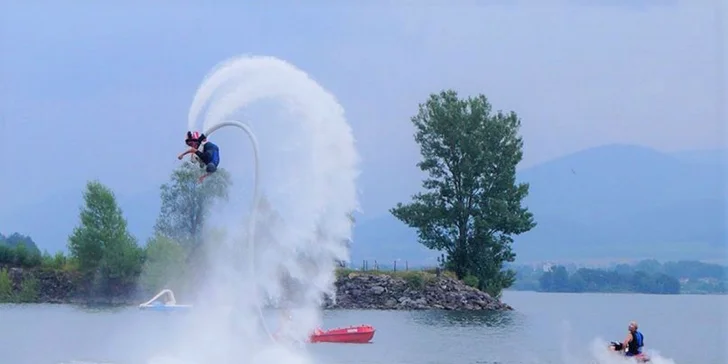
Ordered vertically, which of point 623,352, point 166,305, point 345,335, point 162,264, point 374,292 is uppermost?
point 162,264

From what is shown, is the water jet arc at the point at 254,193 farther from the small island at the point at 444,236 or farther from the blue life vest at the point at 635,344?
the small island at the point at 444,236

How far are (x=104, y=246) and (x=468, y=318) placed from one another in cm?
3268

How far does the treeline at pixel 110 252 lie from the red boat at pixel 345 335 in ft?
96.9

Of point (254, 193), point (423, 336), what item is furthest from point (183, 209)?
point (254, 193)

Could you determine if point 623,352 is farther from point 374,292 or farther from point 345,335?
point 374,292

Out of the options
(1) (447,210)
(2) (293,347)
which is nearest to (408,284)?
(1) (447,210)

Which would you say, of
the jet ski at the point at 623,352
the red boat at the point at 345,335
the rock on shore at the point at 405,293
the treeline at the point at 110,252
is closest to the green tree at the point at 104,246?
the treeline at the point at 110,252

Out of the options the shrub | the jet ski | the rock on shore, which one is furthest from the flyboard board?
the jet ski

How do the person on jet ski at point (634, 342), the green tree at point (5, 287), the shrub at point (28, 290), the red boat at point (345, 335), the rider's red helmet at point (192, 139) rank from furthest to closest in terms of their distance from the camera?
the shrub at point (28, 290)
the green tree at point (5, 287)
the red boat at point (345, 335)
the person on jet ski at point (634, 342)
the rider's red helmet at point (192, 139)

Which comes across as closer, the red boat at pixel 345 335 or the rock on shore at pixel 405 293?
the red boat at pixel 345 335

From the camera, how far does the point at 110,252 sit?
102000 millimetres

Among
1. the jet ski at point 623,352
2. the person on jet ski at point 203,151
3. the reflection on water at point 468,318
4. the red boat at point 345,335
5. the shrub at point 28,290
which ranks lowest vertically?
the jet ski at point 623,352

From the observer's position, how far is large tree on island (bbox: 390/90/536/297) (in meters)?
101

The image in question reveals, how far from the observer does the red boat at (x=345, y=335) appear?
61.4m
